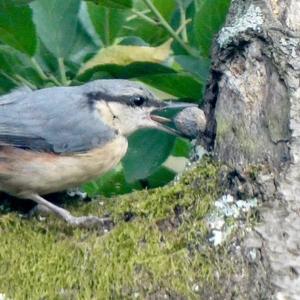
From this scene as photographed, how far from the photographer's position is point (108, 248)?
2623mm

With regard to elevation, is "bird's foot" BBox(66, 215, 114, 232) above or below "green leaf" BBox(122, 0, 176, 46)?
below

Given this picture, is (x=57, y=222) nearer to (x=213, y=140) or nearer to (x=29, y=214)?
(x=29, y=214)

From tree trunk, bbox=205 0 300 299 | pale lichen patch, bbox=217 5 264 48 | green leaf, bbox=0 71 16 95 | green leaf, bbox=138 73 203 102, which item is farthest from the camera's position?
green leaf, bbox=0 71 16 95

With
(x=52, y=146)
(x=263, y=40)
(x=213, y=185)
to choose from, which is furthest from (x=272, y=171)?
(x=52, y=146)

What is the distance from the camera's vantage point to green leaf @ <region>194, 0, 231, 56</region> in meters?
2.92

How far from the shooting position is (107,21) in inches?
122

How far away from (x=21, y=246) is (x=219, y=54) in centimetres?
77

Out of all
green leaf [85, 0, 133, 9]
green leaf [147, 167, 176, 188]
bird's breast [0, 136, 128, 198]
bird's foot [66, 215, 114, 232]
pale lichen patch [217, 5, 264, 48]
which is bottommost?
bird's breast [0, 136, 128, 198]

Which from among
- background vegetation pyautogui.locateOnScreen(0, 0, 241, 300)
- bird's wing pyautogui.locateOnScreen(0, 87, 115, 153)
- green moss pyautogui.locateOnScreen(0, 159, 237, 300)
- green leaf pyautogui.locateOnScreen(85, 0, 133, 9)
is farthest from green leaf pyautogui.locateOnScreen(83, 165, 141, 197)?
green leaf pyautogui.locateOnScreen(85, 0, 133, 9)

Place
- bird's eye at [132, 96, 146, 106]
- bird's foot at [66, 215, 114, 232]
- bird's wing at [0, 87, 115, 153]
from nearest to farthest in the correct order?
1. bird's foot at [66, 215, 114, 232]
2. bird's wing at [0, 87, 115, 153]
3. bird's eye at [132, 96, 146, 106]

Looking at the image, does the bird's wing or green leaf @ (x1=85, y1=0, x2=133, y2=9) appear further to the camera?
the bird's wing

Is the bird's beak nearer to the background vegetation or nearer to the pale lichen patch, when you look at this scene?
the background vegetation

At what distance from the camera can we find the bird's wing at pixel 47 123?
3.28 m

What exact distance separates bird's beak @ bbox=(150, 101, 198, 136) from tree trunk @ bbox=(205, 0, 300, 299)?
136mm
